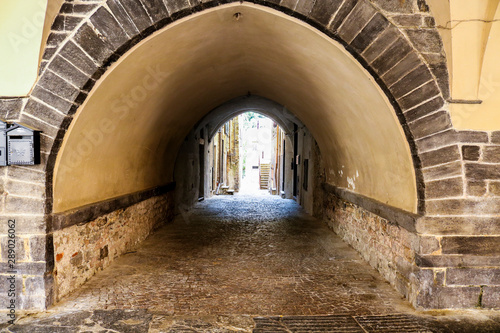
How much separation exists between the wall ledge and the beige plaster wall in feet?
0.36

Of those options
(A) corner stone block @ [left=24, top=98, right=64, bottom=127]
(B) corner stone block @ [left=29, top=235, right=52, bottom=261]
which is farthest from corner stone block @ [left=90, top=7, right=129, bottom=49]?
(B) corner stone block @ [left=29, top=235, right=52, bottom=261]

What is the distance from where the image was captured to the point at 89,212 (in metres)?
4.23

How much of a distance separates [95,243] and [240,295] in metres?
2.05

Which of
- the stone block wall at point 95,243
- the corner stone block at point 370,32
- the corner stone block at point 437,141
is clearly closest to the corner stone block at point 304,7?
the corner stone block at point 370,32

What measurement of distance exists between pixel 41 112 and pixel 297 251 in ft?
14.0

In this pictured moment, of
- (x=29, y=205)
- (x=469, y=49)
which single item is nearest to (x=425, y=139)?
(x=469, y=49)

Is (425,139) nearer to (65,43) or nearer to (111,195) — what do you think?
(65,43)

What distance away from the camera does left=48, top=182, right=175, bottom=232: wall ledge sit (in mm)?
3641

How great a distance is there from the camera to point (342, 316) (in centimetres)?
346

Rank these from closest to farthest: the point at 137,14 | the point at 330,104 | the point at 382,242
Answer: the point at 137,14 < the point at 382,242 < the point at 330,104

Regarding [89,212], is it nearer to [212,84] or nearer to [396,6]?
[212,84]

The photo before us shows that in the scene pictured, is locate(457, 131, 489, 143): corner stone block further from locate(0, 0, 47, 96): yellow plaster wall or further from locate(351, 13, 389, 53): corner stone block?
locate(0, 0, 47, 96): yellow plaster wall

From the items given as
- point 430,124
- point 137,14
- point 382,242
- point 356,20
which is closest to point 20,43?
point 137,14

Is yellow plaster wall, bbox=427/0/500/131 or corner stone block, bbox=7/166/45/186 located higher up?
yellow plaster wall, bbox=427/0/500/131
